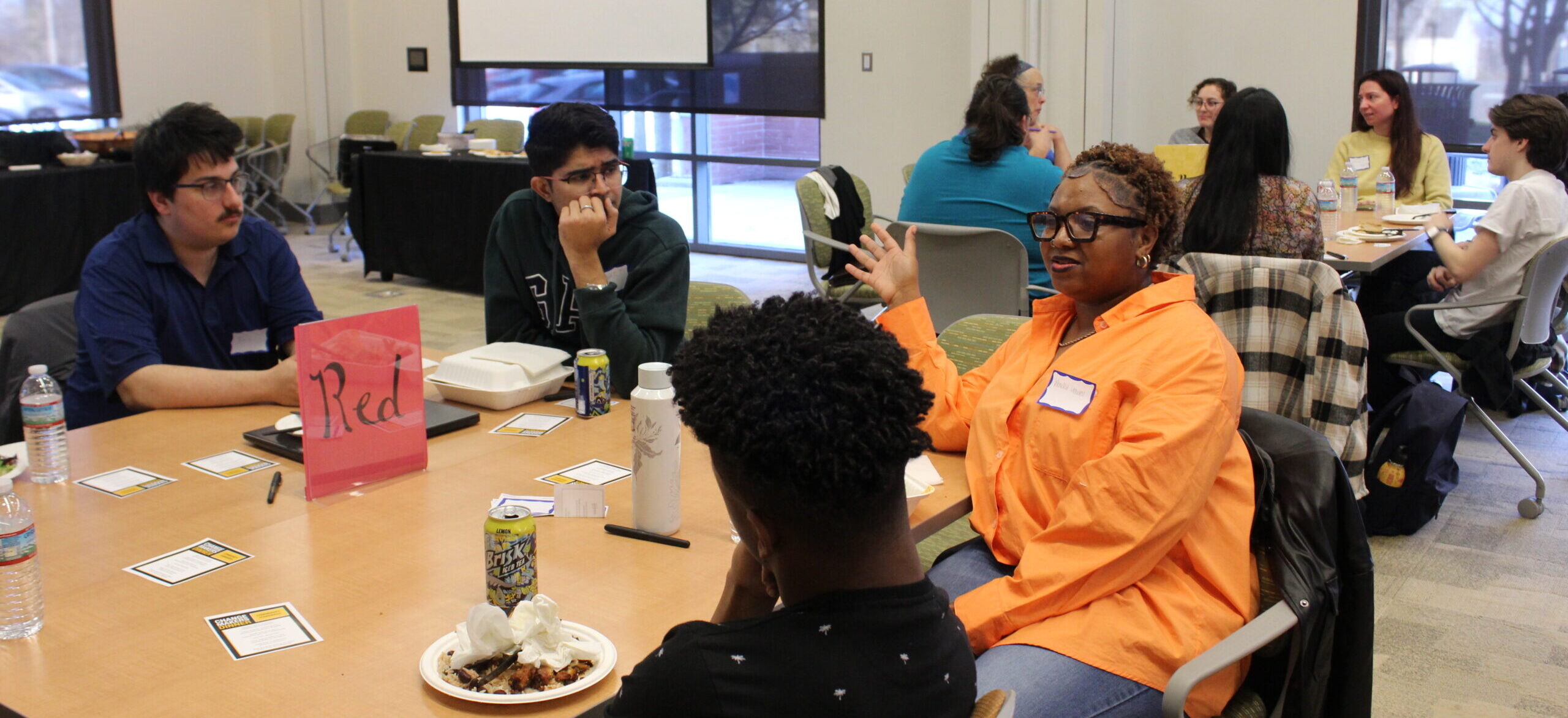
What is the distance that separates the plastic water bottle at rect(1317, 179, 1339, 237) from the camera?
422 centimetres

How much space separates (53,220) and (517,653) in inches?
266

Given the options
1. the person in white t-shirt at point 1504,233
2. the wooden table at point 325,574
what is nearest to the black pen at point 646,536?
the wooden table at point 325,574

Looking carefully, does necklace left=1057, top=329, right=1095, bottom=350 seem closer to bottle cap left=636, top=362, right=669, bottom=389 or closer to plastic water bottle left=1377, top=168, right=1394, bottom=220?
bottle cap left=636, top=362, right=669, bottom=389

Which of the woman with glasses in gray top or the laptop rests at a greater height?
the woman with glasses in gray top

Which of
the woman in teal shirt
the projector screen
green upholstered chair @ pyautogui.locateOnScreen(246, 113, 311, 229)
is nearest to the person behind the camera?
the woman in teal shirt

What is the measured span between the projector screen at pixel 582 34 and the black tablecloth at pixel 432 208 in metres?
1.24

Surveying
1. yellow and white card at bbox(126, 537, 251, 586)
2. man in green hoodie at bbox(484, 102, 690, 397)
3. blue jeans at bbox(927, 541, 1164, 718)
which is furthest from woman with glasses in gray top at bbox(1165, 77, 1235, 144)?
yellow and white card at bbox(126, 537, 251, 586)

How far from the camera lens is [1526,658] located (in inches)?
107

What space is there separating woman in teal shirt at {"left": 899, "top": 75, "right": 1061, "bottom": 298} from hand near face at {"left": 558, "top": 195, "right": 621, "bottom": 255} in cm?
175

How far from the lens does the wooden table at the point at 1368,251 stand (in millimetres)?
3654

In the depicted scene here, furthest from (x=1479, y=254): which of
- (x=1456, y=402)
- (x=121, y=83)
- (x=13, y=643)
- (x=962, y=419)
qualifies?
(x=121, y=83)

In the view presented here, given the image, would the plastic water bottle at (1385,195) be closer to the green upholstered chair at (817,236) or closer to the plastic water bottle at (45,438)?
the green upholstered chair at (817,236)

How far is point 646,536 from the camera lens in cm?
169

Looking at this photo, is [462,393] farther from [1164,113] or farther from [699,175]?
[699,175]
